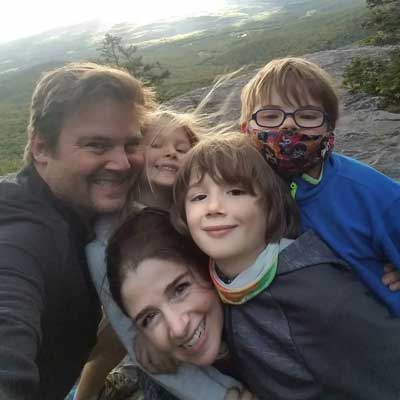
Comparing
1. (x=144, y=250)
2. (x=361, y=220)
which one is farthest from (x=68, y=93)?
(x=361, y=220)

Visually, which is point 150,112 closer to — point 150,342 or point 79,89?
point 79,89

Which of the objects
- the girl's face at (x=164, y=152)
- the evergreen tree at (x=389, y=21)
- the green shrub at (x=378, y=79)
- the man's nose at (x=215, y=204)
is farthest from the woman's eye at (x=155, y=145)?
the evergreen tree at (x=389, y=21)

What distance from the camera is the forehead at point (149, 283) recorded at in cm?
271

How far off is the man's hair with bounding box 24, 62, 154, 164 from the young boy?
88cm

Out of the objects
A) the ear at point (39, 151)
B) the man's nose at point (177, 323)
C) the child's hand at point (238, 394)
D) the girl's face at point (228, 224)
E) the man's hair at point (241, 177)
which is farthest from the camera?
the ear at point (39, 151)

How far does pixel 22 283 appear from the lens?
243 centimetres

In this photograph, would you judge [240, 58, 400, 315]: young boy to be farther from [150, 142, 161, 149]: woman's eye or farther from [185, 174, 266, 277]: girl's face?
[150, 142, 161, 149]: woman's eye

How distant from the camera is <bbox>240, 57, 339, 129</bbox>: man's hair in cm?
284

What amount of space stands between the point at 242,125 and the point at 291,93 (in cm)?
42

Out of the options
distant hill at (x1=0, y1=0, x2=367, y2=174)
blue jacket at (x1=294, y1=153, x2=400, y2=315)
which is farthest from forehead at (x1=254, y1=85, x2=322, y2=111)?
distant hill at (x1=0, y1=0, x2=367, y2=174)

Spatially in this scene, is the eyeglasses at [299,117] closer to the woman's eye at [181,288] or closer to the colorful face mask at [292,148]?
the colorful face mask at [292,148]

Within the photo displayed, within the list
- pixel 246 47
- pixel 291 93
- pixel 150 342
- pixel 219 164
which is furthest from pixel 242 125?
pixel 246 47

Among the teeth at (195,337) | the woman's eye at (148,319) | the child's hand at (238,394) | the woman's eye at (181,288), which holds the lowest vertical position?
the child's hand at (238,394)

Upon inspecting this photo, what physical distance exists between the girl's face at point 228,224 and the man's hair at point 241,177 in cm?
4
